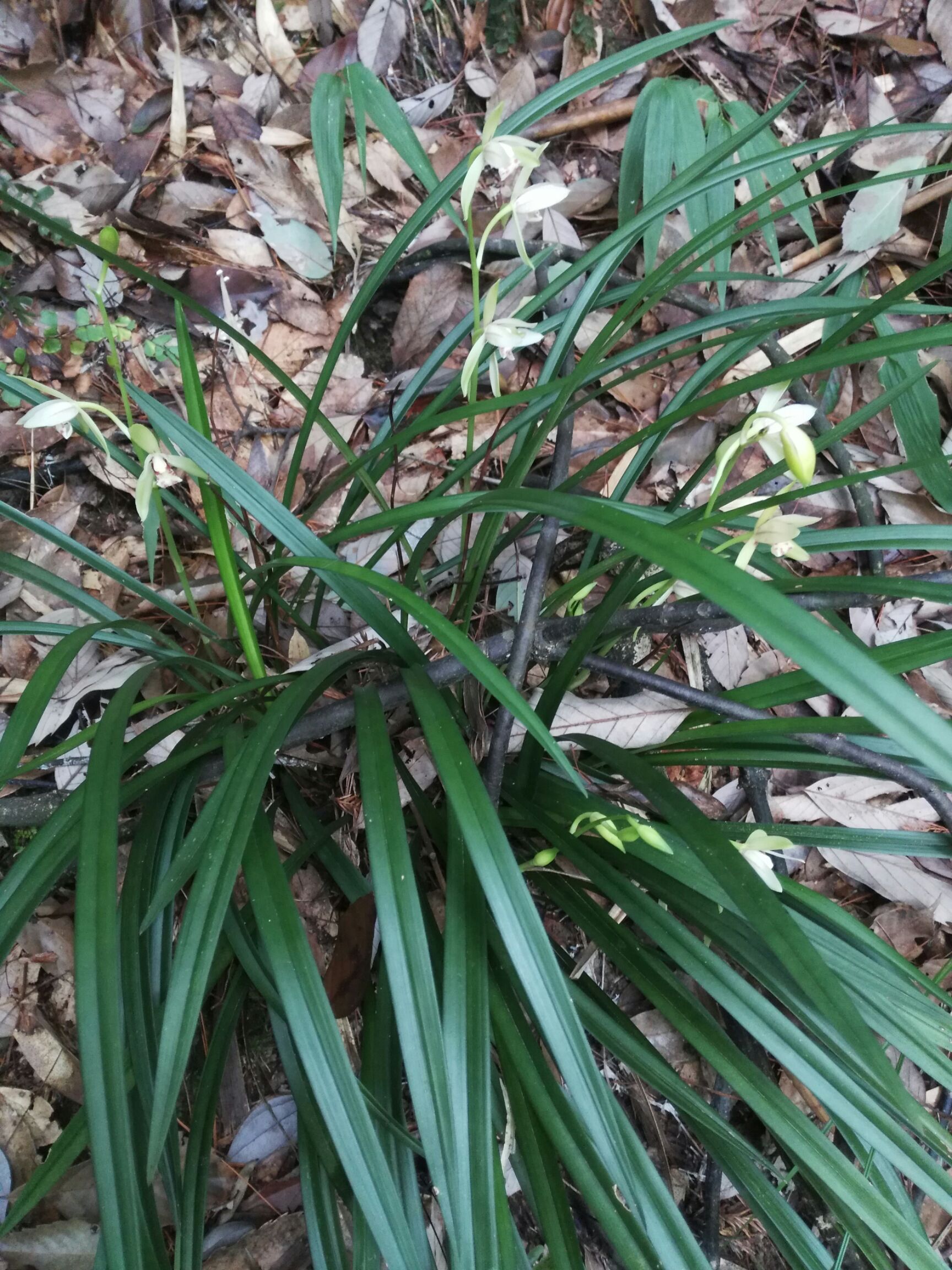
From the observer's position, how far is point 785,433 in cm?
71

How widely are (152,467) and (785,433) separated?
2.46ft

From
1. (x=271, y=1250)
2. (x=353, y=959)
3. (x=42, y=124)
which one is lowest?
(x=271, y=1250)

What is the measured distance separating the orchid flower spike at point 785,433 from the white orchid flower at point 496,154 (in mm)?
375

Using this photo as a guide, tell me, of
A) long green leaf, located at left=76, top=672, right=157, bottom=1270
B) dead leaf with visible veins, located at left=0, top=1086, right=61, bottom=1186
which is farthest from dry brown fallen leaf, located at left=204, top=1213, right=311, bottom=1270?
long green leaf, located at left=76, top=672, right=157, bottom=1270

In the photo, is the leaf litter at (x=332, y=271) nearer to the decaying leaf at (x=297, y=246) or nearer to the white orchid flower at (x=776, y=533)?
the decaying leaf at (x=297, y=246)

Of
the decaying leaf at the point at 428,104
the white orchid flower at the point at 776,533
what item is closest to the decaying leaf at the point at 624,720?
the white orchid flower at the point at 776,533

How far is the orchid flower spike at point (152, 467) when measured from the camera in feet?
2.91

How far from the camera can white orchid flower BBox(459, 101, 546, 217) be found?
2.59 feet

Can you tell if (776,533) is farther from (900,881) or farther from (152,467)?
(900,881)

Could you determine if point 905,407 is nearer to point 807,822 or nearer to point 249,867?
point 807,822

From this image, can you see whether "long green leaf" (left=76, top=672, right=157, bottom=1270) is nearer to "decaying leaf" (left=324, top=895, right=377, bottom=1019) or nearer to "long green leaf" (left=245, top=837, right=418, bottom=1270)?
"long green leaf" (left=245, top=837, right=418, bottom=1270)

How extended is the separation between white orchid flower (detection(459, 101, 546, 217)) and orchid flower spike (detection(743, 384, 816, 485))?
1.23 ft

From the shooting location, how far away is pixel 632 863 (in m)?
1.05

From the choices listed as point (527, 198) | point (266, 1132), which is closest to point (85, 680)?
point (266, 1132)
